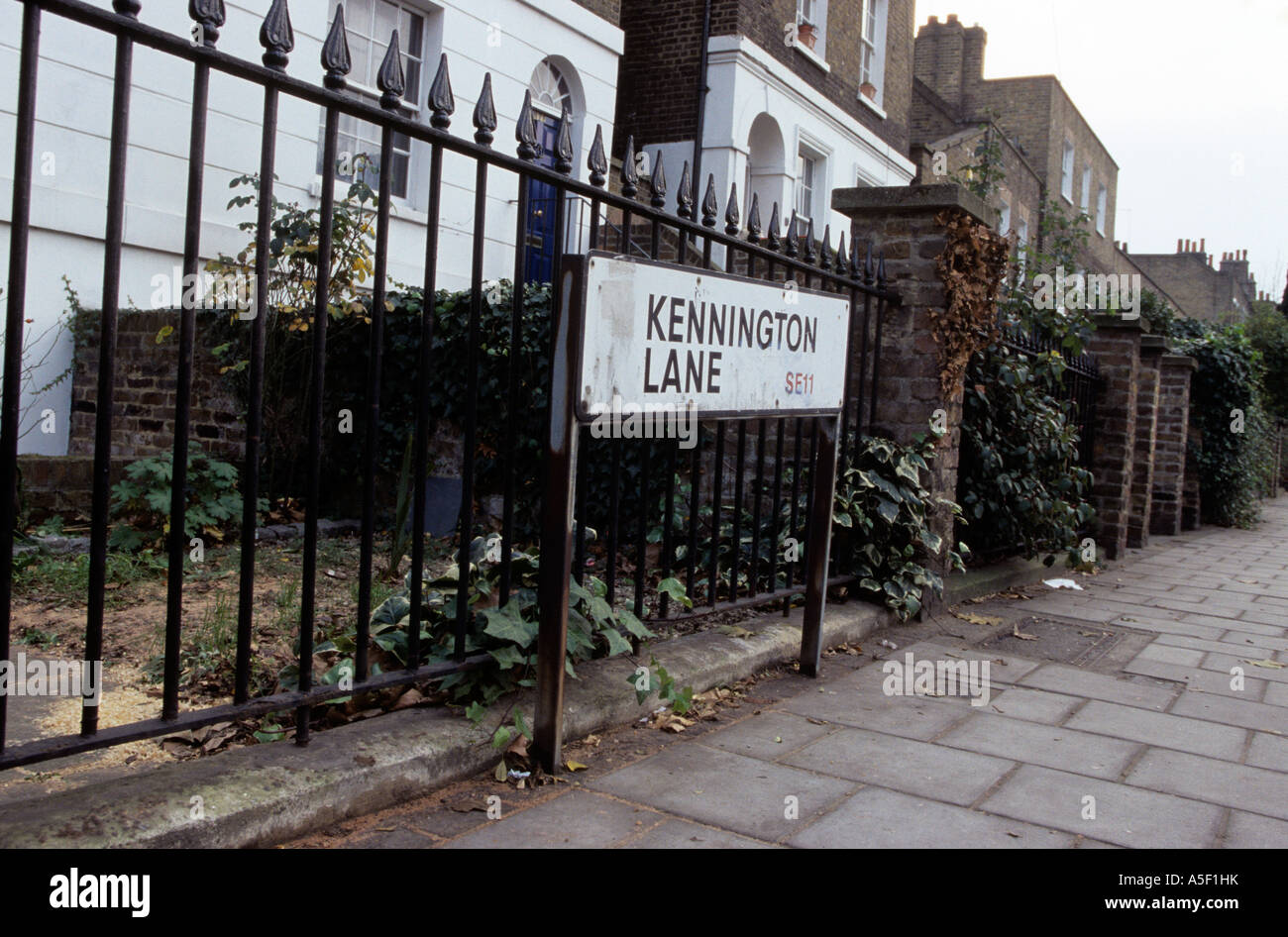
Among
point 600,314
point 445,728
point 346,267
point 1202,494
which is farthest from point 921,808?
point 1202,494

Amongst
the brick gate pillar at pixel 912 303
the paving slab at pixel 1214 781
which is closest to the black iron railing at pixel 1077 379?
the brick gate pillar at pixel 912 303

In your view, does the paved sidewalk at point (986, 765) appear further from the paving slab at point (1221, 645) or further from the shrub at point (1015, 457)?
the shrub at point (1015, 457)

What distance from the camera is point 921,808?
8.71 feet

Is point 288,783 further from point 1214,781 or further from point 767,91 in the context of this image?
point 767,91

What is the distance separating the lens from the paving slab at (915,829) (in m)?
2.42

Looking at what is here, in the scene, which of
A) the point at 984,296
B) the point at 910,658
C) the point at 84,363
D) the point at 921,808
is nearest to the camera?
the point at 921,808

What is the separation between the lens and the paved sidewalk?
2480 millimetres

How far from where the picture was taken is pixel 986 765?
304 centimetres

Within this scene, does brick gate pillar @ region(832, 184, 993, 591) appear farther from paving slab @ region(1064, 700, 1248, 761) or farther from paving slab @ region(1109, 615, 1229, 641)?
paving slab @ region(1064, 700, 1248, 761)

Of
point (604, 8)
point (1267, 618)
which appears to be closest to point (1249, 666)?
point (1267, 618)

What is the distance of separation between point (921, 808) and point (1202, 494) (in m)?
13.2
